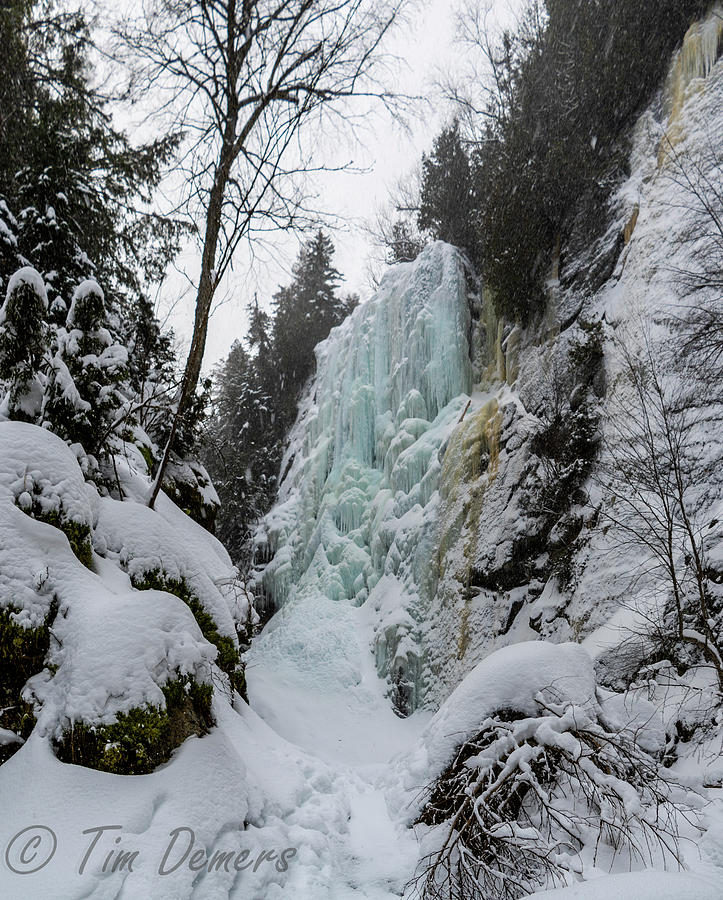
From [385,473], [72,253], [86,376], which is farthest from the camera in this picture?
[385,473]

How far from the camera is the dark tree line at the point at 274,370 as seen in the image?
63.5ft

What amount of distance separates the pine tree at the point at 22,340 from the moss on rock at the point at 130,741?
10.5ft

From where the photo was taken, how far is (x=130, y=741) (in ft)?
9.22

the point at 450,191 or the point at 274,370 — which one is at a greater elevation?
the point at 450,191

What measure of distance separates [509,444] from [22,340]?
301 inches

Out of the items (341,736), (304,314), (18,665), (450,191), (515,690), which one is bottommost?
(341,736)

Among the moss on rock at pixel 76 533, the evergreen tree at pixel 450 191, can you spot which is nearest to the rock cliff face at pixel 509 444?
the evergreen tree at pixel 450 191

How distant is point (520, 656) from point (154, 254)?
9.49m

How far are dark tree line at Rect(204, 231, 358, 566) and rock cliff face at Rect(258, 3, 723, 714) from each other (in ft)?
17.2

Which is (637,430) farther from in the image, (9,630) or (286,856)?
(9,630)

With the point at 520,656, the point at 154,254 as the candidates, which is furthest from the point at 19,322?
the point at 154,254

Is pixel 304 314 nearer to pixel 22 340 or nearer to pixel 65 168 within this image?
pixel 65 168

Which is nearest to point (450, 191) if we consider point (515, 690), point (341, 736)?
point (341, 736)

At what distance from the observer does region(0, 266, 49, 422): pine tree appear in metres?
4.61
